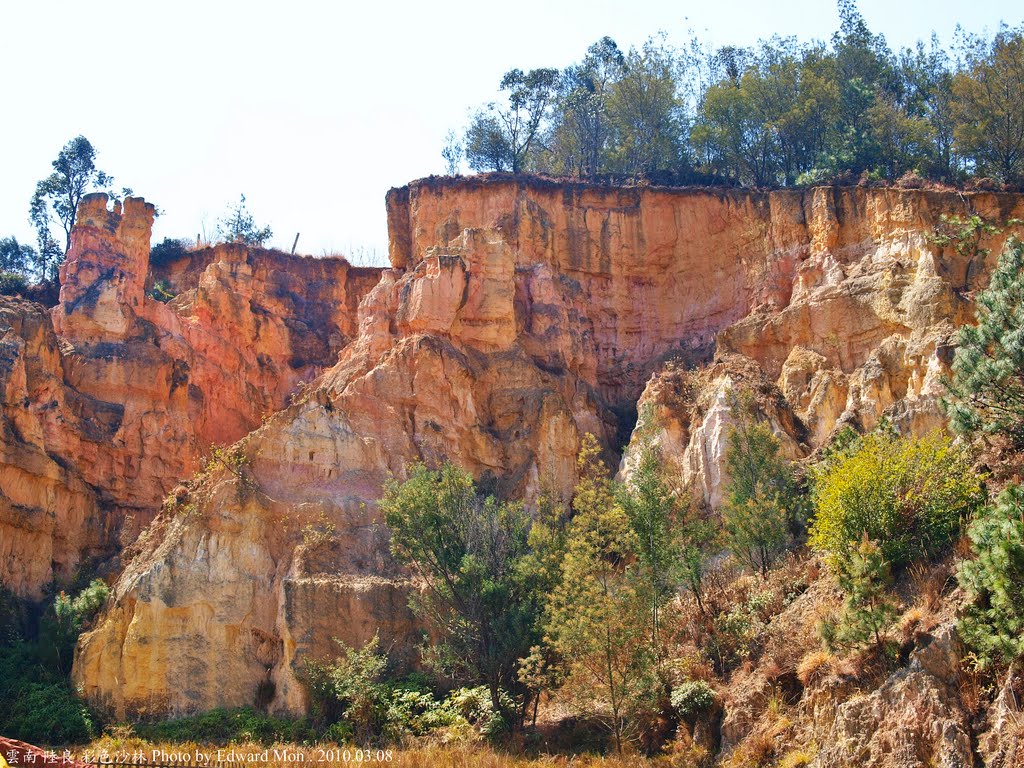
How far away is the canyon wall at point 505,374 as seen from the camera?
98.1 feet

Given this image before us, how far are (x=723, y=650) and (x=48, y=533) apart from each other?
21361 mm

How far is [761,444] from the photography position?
28844mm

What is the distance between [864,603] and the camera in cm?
2259

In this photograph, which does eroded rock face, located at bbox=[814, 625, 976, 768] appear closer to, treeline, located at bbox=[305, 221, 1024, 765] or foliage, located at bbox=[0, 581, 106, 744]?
treeline, located at bbox=[305, 221, 1024, 765]

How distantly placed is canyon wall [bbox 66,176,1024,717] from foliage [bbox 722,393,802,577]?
2310 millimetres

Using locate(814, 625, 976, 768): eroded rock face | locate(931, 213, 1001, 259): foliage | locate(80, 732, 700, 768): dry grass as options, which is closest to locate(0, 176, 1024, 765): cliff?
locate(931, 213, 1001, 259): foliage

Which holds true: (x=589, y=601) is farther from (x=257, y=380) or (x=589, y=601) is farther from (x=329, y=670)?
(x=257, y=380)

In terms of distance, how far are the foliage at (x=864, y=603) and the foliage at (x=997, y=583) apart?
5.49 ft

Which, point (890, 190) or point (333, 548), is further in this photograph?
point (890, 190)

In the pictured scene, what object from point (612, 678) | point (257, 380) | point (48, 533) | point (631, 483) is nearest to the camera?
point (612, 678)

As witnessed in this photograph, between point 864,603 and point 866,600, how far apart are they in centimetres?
10

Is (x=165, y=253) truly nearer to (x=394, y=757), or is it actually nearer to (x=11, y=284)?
(x=11, y=284)

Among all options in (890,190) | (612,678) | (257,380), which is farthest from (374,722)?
(890,190)

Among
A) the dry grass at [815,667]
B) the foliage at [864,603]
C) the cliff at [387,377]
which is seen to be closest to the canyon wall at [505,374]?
the cliff at [387,377]
